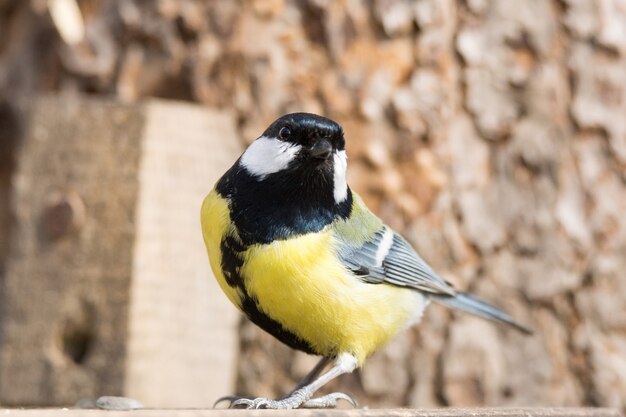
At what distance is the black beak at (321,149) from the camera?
7.82 ft

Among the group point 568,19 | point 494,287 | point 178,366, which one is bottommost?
point 178,366

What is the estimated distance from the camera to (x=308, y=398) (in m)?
2.52

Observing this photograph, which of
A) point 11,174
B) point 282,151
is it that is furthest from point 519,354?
point 11,174

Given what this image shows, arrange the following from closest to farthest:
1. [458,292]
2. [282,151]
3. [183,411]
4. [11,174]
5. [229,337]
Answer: [183,411] < [282,151] < [458,292] < [229,337] < [11,174]

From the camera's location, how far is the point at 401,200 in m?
3.52

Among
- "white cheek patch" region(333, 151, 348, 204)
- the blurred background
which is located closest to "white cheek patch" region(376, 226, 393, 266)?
"white cheek patch" region(333, 151, 348, 204)

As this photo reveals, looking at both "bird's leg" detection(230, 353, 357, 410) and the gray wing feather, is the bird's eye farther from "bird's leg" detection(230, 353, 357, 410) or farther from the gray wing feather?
"bird's leg" detection(230, 353, 357, 410)

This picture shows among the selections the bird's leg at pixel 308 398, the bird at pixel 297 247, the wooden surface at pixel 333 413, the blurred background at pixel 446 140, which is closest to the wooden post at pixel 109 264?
the blurred background at pixel 446 140

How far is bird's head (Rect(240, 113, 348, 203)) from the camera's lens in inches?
94.3

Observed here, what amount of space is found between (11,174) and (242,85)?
4.84 feet

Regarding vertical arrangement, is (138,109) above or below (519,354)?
above

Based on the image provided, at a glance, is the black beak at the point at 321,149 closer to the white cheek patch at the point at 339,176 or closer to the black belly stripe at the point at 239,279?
the white cheek patch at the point at 339,176

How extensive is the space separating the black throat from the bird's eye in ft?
0.26

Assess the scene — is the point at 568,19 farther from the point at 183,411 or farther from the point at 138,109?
the point at 183,411
